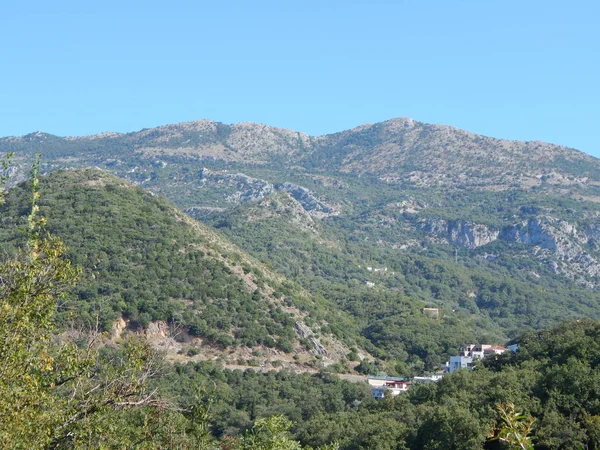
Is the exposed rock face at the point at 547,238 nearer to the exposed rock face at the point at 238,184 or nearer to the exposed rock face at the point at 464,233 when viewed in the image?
the exposed rock face at the point at 464,233

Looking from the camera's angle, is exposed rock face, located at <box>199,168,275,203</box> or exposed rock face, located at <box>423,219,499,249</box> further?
exposed rock face, located at <box>199,168,275,203</box>

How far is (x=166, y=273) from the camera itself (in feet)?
238

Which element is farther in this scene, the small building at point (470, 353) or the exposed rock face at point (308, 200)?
the exposed rock face at point (308, 200)

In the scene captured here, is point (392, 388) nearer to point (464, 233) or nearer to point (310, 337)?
point (310, 337)

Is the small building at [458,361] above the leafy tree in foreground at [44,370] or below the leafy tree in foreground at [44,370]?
below

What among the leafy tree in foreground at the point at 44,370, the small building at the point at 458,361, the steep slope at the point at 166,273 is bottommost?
the small building at the point at 458,361

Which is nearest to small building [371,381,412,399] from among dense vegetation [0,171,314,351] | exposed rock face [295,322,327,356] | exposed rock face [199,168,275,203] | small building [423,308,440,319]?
exposed rock face [295,322,327,356]

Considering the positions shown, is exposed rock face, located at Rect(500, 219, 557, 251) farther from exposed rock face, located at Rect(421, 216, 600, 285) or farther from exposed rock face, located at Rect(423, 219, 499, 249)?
exposed rock face, located at Rect(423, 219, 499, 249)

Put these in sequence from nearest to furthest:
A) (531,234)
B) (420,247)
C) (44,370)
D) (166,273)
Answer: (44,370) < (166,273) < (531,234) < (420,247)

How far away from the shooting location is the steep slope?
66562 millimetres

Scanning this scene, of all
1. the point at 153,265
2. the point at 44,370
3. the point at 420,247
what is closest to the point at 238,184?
the point at 420,247

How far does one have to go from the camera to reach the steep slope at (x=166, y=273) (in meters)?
66.6

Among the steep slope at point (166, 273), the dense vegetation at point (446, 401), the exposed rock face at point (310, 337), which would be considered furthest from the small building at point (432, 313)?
the dense vegetation at point (446, 401)

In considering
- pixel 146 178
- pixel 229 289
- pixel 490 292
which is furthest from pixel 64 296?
pixel 146 178
